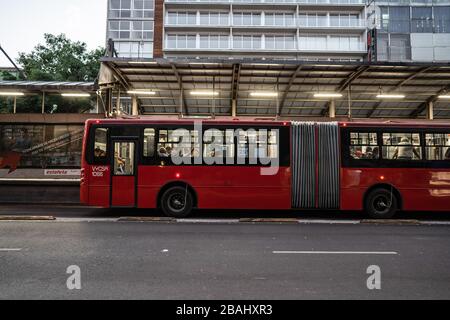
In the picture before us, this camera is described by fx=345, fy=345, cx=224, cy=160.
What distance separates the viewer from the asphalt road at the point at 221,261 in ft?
15.1

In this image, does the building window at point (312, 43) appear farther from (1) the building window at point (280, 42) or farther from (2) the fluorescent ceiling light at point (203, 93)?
(2) the fluorescent ceiling light at point (203, 93)

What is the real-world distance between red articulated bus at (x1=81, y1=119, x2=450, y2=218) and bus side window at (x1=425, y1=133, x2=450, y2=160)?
0.03m

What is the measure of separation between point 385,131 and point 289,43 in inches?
1544

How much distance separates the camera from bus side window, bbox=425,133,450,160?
436 inches

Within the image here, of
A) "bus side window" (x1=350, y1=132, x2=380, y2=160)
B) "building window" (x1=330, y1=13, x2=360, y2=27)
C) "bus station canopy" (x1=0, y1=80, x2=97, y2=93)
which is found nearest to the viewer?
"bus side window" (x1=350, y1=132, x2=380, y2=160)

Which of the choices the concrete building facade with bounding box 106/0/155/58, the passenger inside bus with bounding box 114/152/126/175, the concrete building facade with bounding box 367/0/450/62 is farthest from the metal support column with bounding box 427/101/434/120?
the concrete building facade with bounding box 106/0/155/58

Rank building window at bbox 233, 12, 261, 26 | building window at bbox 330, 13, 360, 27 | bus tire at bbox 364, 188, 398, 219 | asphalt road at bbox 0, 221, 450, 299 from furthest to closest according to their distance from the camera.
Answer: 1. building window at bbox 330, 13, 360, 27
2. building window at bbox 233, 12, 261, 26
3. bus tire at bbox 364, 188, 398, 219
4. asphalt road at bbox 0, 221, 450, 299

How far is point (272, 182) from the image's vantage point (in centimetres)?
1112

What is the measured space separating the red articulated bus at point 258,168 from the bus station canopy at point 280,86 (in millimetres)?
5771

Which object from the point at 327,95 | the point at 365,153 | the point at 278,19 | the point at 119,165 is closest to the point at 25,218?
the point at 119,165

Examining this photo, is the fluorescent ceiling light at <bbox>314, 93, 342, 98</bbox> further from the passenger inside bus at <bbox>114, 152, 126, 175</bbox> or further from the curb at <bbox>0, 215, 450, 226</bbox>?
the passenger inside bus at <bbox>114, 152, 126, 175</bbox>
